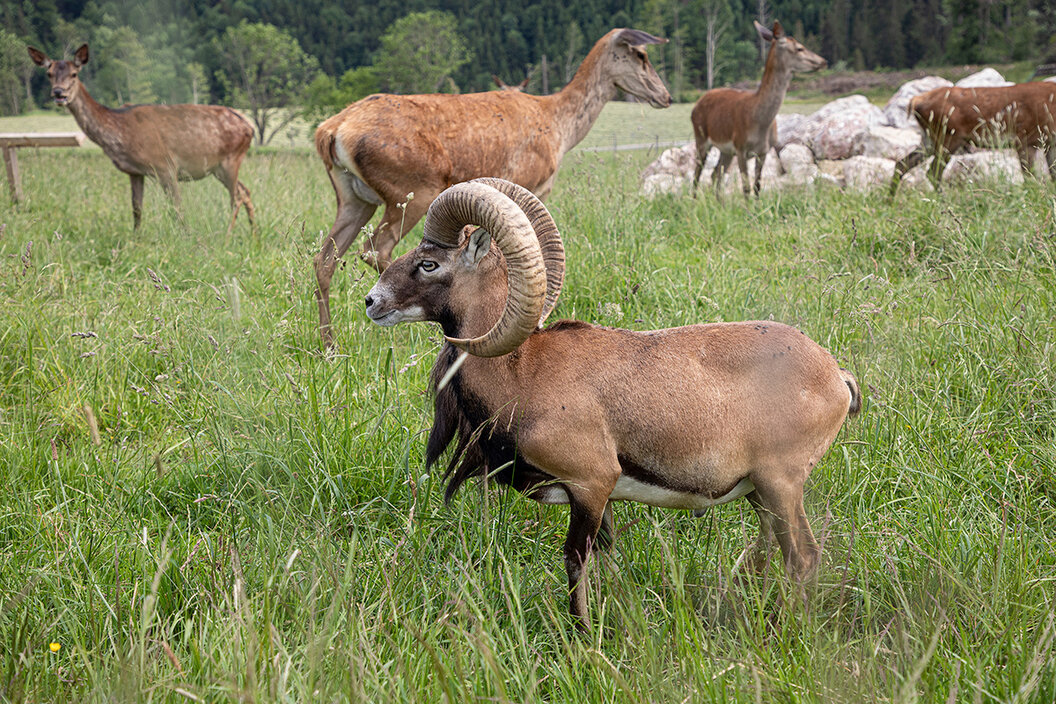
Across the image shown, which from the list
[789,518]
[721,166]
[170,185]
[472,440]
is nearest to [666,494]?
[789,518]

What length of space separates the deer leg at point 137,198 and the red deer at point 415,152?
3.38m

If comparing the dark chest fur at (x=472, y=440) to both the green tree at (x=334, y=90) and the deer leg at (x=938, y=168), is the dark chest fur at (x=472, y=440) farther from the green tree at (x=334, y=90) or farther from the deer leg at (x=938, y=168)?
the green tree at (x=334, y=90)

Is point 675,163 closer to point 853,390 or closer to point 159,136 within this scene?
point 159,136

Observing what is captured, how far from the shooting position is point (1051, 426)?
3.44 metres

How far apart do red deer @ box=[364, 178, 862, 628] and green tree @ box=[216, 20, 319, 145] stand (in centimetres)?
5280

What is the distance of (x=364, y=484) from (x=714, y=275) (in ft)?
9.45

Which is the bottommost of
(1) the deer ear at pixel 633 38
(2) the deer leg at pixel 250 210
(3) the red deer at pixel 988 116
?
(2) the deer leg at pixel 250 210

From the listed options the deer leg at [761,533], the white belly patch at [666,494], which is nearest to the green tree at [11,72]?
the white belly patch at [666,494]

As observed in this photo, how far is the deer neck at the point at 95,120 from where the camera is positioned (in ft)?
31.4

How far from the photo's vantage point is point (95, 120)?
31.8ft

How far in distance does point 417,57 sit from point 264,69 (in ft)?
35.2

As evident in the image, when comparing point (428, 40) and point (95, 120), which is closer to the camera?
point (95, 120)

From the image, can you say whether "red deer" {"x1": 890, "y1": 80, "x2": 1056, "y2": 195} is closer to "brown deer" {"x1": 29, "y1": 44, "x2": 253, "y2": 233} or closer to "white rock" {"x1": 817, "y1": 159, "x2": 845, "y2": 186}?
"white rock" {"x1": 817, "y1": 159, "x2": 845, "y2": 186}

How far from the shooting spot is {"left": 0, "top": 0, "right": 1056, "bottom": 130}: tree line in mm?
51844
